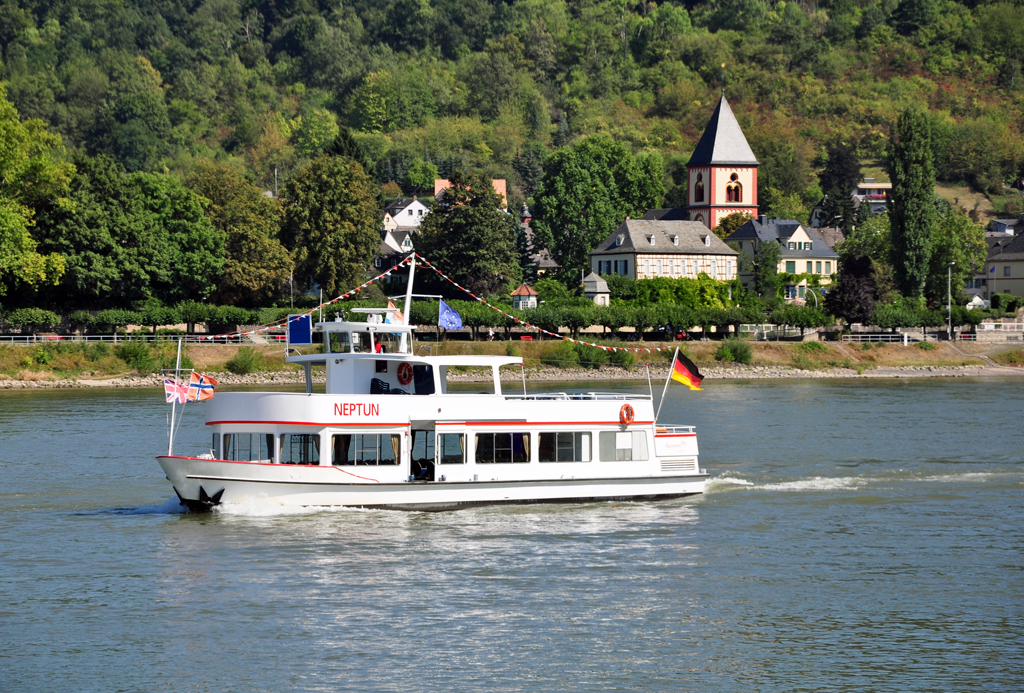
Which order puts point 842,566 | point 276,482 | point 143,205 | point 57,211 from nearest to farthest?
point 842,566
point 276,482
point 57,211
point 143,205

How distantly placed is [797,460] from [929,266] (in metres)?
83.6

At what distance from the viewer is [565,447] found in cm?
3894

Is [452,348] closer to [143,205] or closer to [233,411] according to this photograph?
[143,205]

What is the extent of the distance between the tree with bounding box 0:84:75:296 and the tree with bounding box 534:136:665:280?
193ft

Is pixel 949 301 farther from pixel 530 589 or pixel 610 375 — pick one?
pixel 530 589

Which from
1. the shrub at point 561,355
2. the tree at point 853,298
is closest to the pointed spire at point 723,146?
the tree at point 853,298

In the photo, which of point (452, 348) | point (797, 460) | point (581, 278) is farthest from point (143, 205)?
point (797, 460)

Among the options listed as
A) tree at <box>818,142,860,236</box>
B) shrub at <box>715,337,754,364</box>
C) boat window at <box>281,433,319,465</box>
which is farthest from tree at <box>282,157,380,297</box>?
tree at <box>818,142,860,236</box>

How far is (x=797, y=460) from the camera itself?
1955 inches

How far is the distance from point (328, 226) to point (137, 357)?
84.5ft

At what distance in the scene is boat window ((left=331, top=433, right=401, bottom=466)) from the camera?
36031mm

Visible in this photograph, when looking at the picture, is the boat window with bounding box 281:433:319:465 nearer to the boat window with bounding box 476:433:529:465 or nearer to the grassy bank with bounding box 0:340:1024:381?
the boat window with bounding box 476:433:529:465

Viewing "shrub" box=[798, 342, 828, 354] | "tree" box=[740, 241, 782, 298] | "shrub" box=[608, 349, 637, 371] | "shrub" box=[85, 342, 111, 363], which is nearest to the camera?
"shrub" box=[85, 342, 111, 363]

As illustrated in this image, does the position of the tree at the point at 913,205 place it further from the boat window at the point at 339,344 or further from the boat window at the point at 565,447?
the boat window at the point at 339,344
